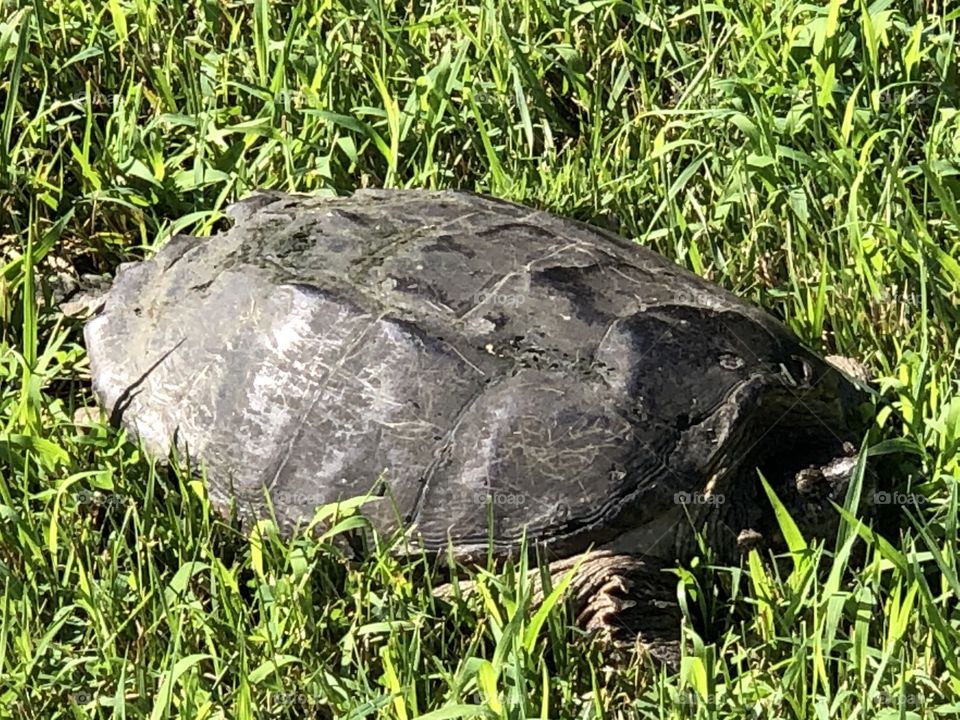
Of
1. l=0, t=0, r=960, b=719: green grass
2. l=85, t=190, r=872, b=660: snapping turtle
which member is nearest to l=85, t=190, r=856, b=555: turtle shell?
l=85, t=190, r=872, b=660: snapping turtle

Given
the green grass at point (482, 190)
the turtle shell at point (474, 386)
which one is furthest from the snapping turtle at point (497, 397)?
the green grass at point (482, 190)

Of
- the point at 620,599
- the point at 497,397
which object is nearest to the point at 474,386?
the point at 497,397

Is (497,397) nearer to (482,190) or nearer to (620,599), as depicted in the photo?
(620,599)

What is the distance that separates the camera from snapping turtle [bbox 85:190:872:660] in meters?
2.72

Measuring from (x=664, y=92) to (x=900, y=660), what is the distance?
2010mm

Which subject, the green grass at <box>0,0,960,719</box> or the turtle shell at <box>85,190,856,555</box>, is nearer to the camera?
the green grass at <box>0,0,960,719</box>

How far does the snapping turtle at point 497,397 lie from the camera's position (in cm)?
272

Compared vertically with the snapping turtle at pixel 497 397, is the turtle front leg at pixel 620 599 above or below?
below

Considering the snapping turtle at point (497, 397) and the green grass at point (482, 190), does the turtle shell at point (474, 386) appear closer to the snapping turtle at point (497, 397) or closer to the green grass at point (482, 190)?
the snapping turtle at point (497, 397)

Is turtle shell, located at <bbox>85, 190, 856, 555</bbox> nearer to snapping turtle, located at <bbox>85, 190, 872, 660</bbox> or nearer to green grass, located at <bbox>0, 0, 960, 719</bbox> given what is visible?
snapping turtle, located at <bbox>85, 190, 872, 660</bbox>

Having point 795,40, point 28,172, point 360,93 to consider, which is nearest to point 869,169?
point 795,40

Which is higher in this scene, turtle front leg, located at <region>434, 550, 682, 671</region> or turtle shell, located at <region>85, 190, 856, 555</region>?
turtle shell, located at <region>85, 190, 856, 555</region>

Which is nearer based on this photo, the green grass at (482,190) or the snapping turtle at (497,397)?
the green grass at (482,190)

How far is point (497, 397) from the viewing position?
2.74 metres
